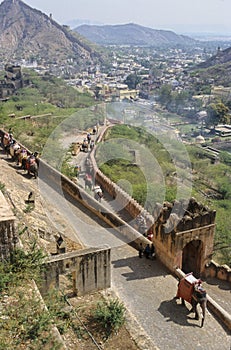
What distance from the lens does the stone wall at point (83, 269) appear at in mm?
8680

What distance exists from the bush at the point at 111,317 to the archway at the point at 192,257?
4.02 m

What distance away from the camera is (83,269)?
29.9 feet

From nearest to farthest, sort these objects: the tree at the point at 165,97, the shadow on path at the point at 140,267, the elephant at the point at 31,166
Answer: the shadow on path at the point at 140,267 < the elephant at the point at 31,166 < the tree at the point at 165,97

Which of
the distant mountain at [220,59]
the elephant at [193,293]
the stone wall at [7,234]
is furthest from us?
the distant mountain at [220,59]

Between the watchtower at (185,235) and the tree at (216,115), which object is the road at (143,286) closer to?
the watchtower at (185,235)

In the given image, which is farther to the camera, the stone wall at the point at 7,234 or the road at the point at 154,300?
the road at the point at 154,300

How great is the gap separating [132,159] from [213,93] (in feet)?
281

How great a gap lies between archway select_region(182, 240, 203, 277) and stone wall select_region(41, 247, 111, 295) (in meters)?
3.31

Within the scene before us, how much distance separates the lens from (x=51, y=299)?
8.20 metres

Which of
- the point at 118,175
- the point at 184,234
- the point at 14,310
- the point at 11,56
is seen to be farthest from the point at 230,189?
the point at 11,56

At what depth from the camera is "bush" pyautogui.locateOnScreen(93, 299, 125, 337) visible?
8188 millimetres

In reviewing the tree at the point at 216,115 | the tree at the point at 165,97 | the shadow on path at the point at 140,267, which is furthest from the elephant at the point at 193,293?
the tree at the point at 165,97

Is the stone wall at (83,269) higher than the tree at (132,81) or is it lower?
higher

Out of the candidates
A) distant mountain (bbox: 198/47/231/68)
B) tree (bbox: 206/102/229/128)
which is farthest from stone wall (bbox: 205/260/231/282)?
distant mountain (bbox: 198/47/231/68)
